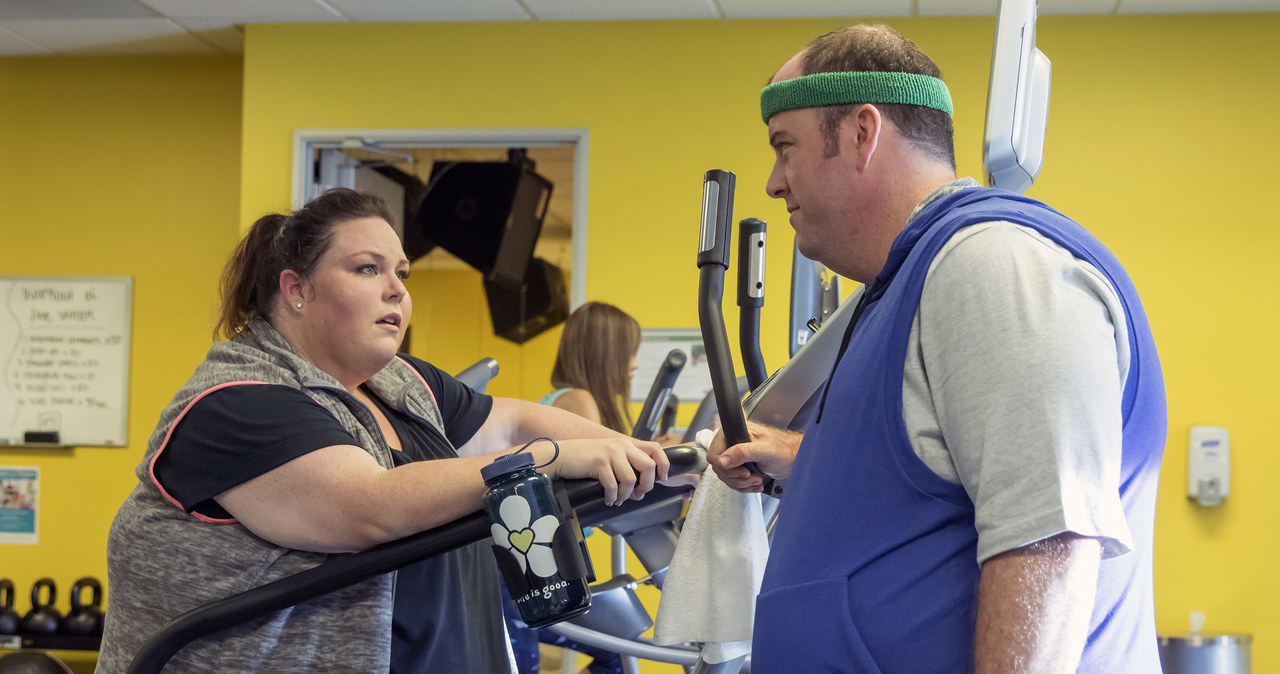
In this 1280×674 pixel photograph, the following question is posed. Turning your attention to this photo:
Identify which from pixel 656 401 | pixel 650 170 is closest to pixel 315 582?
pixel 656 401

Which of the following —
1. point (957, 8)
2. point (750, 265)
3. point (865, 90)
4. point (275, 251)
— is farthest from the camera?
point (957, 8)

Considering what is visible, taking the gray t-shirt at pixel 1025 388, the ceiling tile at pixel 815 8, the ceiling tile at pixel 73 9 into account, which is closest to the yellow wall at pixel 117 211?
the ceiling tile at pixel 73 9

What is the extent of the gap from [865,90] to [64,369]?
440 cm

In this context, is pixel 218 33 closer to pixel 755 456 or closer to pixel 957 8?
pixel 957 8

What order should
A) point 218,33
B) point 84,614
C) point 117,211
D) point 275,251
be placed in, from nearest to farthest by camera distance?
1. point 275,251
2. point 84,614
3. point 218,33
4. point 117,211

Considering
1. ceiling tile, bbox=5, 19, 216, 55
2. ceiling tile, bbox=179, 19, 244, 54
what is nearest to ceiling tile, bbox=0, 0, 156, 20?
ceiling tile, bbox=5, 19, 216, 55

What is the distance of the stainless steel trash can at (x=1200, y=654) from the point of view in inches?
136

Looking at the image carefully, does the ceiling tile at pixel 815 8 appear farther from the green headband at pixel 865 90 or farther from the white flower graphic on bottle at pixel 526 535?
the white flower graphic on bottle at pixel 526 535

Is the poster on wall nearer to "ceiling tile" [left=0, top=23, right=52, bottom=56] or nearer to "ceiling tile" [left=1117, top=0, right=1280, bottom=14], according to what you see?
"ceiling tile" [left=0, top=23, right=52, bottom=56]

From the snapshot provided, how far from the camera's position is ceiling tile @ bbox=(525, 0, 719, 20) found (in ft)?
12.7

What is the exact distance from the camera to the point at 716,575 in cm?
132

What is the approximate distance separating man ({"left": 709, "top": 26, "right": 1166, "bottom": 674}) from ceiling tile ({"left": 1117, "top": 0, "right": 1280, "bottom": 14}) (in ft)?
10.6

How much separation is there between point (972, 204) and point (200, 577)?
3.04 feet

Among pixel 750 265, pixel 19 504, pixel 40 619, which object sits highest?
pixel 750 265
